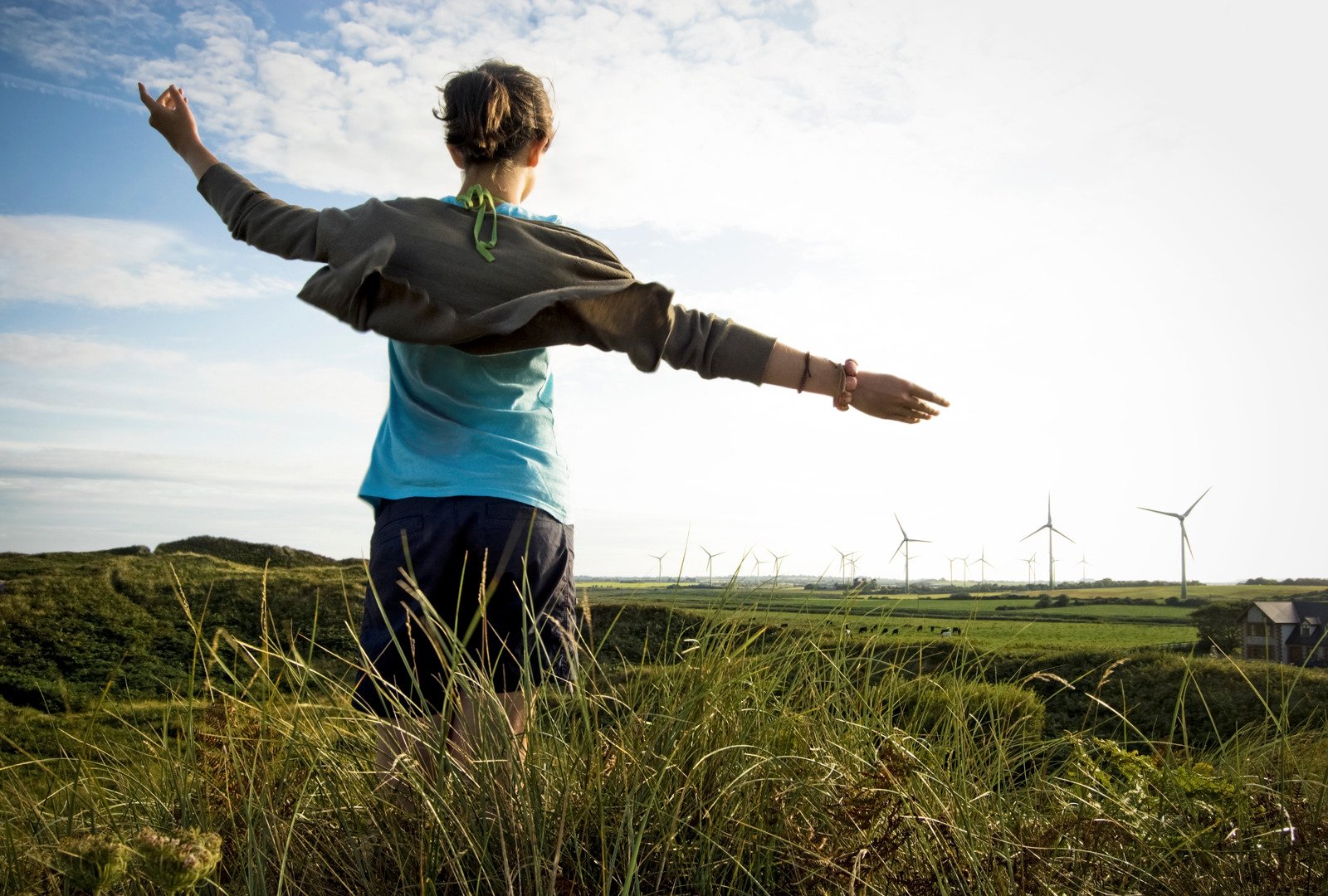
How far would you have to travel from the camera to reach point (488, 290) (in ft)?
8.86

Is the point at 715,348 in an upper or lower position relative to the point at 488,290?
lower

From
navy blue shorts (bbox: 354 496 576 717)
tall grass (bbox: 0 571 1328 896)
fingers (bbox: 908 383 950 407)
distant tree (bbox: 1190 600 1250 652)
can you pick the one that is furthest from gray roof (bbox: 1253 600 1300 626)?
navy blue shorts (bbox: 354 496 576 717)

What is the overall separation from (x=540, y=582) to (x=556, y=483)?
0.31 m

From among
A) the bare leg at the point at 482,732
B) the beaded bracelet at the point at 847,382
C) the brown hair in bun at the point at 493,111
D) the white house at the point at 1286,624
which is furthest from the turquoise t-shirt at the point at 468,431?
the white house at the point at 1286,624

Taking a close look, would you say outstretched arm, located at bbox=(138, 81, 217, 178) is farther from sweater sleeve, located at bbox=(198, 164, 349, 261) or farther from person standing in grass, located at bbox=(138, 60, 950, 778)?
person standing in grass, located at bbox=(138, 60, 950, 778)

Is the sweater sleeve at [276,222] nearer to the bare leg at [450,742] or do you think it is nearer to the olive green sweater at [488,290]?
the olive green sweater at [488,290]

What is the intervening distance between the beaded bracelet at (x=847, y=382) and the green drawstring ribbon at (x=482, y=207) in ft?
3.83

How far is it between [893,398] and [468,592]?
1.43 meters

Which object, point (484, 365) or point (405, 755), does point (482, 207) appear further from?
point (405, 755)

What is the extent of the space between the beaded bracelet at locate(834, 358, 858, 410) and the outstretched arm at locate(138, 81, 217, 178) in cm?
241

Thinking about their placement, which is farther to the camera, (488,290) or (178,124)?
(178,124)

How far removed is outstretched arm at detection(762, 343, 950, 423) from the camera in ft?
8.91

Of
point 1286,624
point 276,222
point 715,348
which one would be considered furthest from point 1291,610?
point 276,222

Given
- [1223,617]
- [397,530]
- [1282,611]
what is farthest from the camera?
[1223,617]
